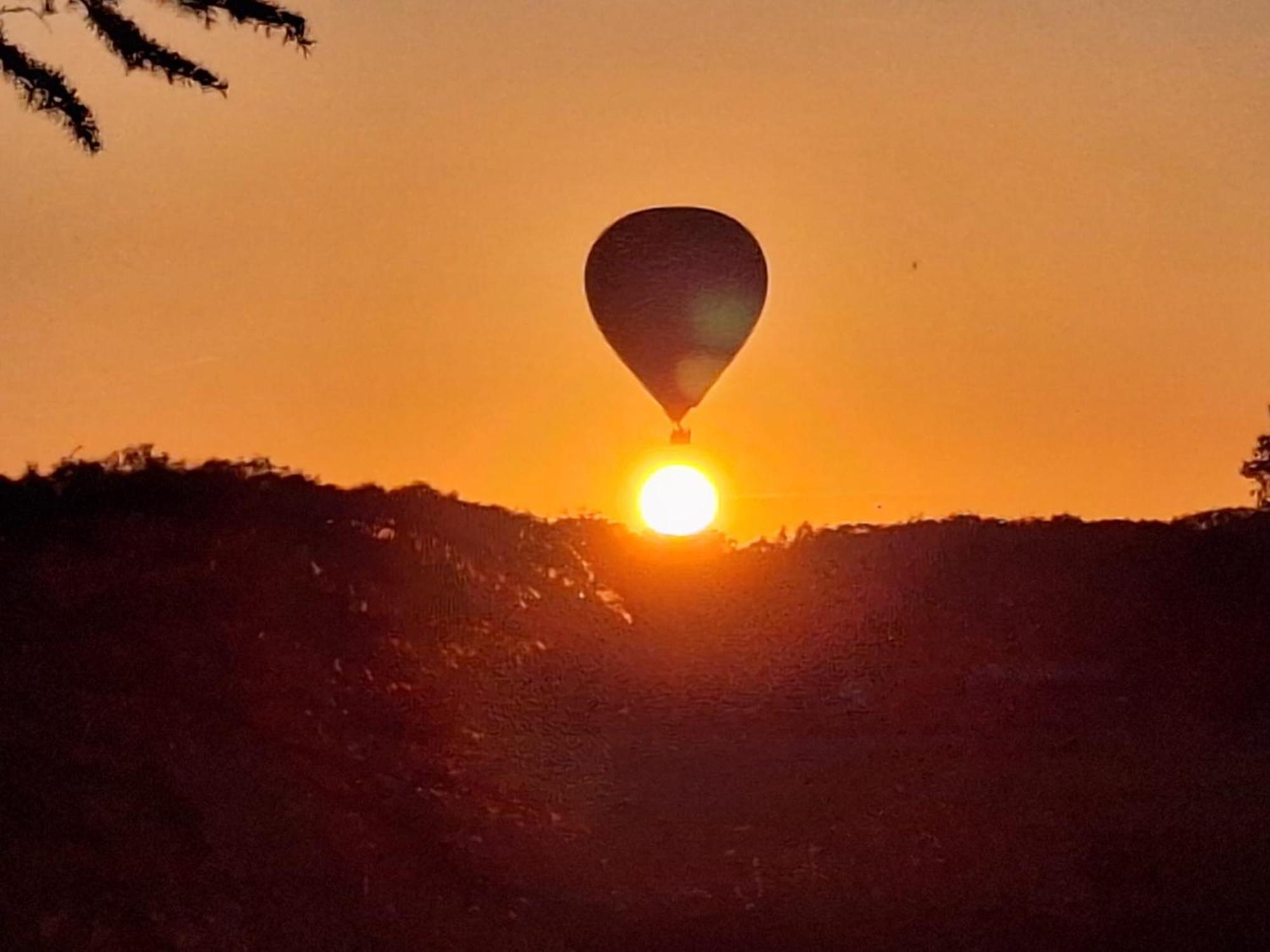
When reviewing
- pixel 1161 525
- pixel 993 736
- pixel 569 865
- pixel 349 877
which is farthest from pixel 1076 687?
pixel 349 877

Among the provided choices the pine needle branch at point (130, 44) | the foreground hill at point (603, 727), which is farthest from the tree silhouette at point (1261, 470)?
the pine needle branch at point (130, 44)

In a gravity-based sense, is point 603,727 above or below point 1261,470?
below

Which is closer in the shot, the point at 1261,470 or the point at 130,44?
the point at 130,44

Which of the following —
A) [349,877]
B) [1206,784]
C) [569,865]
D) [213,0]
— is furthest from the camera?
[213,0]

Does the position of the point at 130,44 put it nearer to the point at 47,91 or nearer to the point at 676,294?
the point at 47,91

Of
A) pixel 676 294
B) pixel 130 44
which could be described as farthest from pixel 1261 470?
pixel 130 44

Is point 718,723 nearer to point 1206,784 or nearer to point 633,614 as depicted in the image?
point 633,614
